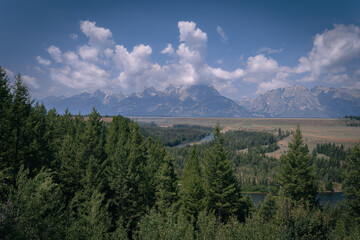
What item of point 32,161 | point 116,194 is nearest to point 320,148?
point 116,194

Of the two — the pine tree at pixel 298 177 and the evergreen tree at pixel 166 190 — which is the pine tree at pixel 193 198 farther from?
the pine tree at pixel 298 177

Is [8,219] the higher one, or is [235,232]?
[8,219]

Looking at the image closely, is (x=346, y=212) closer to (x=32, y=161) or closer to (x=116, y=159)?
(x=116, y=159)

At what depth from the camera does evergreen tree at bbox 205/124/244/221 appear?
2727 centimetres

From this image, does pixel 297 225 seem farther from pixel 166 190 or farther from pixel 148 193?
pixel 148 193

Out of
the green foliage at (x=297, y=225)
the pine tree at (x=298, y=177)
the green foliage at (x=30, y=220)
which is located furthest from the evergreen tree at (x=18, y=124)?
the pine tree at (x=298, y=177)

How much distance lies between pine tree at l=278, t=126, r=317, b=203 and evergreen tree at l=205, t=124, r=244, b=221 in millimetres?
6481

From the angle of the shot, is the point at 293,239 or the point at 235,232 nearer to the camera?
the point at 293,239

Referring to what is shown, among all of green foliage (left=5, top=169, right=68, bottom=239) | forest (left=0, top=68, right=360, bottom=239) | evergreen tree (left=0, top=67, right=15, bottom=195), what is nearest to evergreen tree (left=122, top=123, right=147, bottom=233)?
forest (left=0, top=68, right=360, bottom=239)

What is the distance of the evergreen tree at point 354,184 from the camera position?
86.0 feet

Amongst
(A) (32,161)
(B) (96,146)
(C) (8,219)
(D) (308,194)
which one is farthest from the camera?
(B) (96,146)

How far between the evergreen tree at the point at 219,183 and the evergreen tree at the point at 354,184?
14.7m

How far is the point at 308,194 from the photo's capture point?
25.7m

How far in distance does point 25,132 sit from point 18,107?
9.35ft
